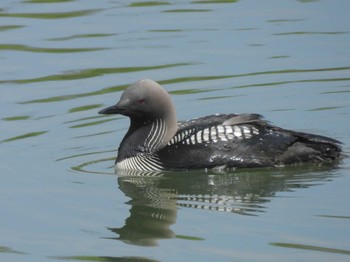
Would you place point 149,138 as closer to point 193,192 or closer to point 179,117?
point 193,192

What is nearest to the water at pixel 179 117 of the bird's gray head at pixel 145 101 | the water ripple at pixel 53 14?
the water ripple at pixel 53 14

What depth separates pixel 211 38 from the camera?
49.7 ft

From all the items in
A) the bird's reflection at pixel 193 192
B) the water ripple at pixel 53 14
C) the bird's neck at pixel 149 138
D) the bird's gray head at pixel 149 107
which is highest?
the water ripple at pixel 53 14

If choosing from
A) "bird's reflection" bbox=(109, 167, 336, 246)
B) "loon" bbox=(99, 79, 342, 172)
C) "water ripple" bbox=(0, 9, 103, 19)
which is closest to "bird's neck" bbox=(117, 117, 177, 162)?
"loon" bbox=(99, 79, 342, 172)

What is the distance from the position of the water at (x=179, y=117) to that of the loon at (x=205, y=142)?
121mm

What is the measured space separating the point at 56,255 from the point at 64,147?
2899 mm

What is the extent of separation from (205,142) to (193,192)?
2.17ft

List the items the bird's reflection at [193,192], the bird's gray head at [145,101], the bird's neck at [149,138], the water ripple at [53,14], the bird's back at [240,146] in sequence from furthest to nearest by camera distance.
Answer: the water ripple at [53,14] → the bird's neck at [149,138] → the bird's gray head at [145,101] → the bird's back at [240,146] → the bird's reflection at [193,192]

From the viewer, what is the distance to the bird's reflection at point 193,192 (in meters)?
9.85

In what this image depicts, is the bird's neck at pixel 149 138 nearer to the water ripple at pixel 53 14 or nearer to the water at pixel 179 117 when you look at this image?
the water at pixel 179 117

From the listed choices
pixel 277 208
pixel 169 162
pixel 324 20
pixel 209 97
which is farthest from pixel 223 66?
pixel 277 208

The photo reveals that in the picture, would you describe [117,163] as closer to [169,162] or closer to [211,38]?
[169,162]

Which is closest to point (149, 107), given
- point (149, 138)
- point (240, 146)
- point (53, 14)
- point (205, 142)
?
point (149, 138)

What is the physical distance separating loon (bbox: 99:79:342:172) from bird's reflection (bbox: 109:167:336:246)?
0.09 metres
